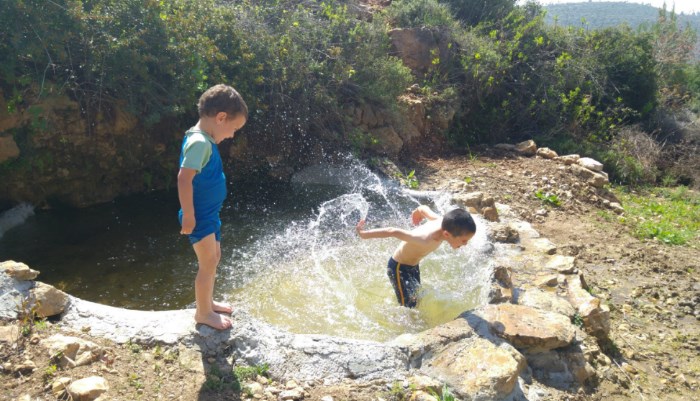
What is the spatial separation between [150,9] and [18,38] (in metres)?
1.27

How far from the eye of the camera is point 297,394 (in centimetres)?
256

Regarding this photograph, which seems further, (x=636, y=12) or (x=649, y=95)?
(x=636, y=12)

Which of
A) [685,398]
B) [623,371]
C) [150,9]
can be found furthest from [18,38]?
[685,398]

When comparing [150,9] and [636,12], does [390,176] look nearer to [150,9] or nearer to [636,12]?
[150,9]

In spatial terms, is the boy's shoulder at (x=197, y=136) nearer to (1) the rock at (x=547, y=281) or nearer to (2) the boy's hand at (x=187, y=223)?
(2) the boy's hand at (x=187, y=223)

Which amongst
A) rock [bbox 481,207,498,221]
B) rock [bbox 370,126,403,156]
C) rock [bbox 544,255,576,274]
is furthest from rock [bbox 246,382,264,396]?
rock [bbox 370,126,403,156]

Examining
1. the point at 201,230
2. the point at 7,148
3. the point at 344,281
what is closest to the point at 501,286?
the point at 344,281

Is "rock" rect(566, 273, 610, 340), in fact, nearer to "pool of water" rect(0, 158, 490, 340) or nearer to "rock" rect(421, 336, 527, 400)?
"pool of water" rect(0, 158, 490, 340)

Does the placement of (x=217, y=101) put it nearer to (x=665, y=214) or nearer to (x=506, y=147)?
(x=665, y=214)

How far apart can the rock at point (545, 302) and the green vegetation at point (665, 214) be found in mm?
3051

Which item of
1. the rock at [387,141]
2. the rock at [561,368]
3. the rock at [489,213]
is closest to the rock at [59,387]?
the rock at [561,368]

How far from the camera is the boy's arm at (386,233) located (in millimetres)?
3371

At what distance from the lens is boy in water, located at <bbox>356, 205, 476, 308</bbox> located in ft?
10.8

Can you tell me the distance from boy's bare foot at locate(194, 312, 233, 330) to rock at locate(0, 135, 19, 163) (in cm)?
354
